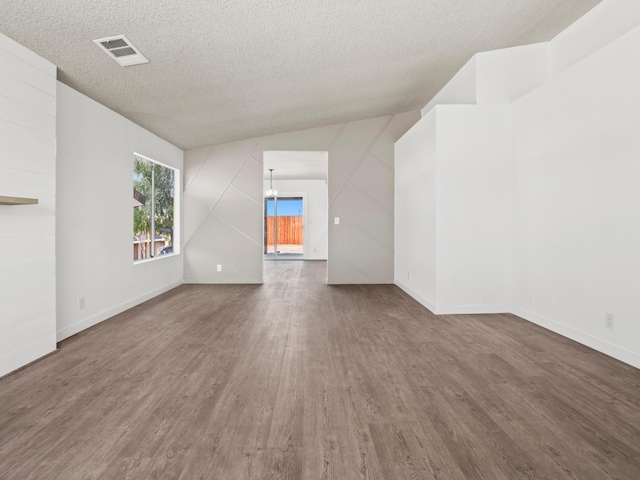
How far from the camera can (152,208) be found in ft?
18.1

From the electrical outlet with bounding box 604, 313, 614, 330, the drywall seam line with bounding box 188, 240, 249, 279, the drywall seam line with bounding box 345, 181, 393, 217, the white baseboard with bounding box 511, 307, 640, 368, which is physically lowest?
the white baseboard with bounding box 511, 307, 640, 368

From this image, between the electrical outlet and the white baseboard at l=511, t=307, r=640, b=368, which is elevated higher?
the electrical outlet

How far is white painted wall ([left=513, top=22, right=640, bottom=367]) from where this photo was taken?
277 cm

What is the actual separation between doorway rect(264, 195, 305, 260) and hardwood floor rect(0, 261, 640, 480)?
24.6 ft

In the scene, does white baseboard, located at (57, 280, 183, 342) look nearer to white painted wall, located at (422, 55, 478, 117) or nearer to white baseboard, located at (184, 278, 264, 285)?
white baseboard, located at (184, 278, 264, 285)

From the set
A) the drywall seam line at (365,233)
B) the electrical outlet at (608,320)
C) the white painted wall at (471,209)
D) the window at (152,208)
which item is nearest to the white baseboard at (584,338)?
the electrical outlet at (608,320)

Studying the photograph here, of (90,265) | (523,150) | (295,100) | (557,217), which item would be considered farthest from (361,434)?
(295,100)

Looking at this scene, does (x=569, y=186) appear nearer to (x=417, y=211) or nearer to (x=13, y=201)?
(x=417, y=211)

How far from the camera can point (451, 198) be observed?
4.21 meters

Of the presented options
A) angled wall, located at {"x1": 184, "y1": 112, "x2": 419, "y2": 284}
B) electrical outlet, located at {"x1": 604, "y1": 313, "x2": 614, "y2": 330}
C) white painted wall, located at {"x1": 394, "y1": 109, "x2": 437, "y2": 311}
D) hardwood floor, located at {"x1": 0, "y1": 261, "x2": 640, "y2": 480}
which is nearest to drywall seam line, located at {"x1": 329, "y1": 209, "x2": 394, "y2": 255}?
angled wall, located at {"x1": 184, "y1": 112, "x2": 419, "y2": 284}

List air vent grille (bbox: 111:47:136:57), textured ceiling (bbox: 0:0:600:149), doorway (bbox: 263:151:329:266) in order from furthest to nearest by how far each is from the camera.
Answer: doorway (bbox: 263:151:329:266), air vent grille (bbox: 111:47:136:57), textured ceiling (bbox: 0:0:600:149)

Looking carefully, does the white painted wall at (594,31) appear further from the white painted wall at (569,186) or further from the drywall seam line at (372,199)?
the drywall seam line at (372,199)

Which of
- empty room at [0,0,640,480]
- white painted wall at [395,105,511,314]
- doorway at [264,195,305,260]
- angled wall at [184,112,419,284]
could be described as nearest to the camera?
empty room at [0,0,640,480]

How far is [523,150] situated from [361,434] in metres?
3.73
